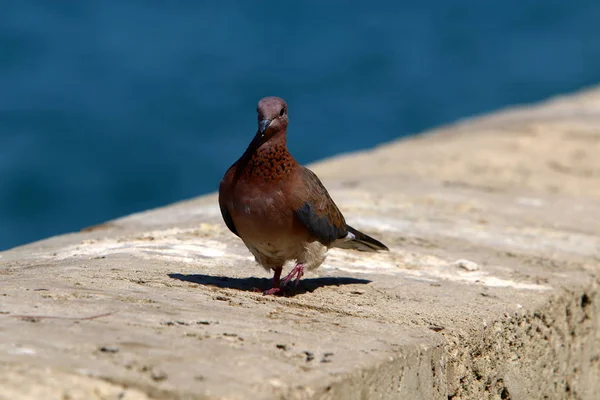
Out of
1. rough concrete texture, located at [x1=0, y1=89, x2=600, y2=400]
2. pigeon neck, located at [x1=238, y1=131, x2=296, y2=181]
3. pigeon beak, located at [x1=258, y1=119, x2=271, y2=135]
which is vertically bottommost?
rough concrete texture, located at [x1=0, y1=89, x2=600, y2=400]

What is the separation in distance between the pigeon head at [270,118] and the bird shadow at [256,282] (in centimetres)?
65

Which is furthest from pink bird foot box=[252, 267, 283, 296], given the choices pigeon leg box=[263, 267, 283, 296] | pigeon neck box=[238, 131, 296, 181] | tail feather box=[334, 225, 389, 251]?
pigeon neck box=[238, 131, 296, 181]

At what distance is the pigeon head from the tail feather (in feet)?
2.10

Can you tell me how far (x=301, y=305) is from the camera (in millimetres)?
3986

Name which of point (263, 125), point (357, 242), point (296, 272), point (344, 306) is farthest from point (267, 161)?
point (357, 242)

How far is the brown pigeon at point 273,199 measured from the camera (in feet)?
13.0

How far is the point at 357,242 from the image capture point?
4.53m

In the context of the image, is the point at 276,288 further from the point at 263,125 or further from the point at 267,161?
the point at 263,125

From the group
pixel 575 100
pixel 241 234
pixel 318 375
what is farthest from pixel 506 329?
pixel 575 100

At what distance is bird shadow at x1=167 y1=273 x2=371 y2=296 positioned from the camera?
13.8 feet

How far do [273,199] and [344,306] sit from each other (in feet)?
1.66

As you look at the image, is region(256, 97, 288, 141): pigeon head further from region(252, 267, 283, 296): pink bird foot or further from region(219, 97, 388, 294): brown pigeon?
region(252, 267, 283, 296): pink bird foot

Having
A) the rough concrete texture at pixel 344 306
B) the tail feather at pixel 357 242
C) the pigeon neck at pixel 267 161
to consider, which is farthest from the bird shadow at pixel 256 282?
the pigeon neck at pixel 267 161

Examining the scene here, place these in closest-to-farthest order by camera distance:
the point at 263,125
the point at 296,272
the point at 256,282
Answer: the point at 263,125, the point at 296,272, the point at 256,282
